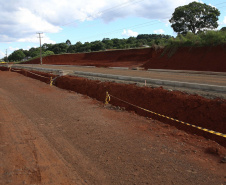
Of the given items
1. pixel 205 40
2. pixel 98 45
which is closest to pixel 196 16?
pixel 205 40

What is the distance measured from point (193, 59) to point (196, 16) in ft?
72.3

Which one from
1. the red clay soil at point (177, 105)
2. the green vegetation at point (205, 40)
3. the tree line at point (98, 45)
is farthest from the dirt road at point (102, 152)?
the tree line at point (98, 45)

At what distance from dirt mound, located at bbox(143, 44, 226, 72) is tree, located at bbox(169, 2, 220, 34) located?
16.0m

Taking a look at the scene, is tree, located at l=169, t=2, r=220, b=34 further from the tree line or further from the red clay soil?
the red clay soil

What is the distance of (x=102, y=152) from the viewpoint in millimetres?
6137

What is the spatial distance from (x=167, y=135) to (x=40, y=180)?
14.7ft

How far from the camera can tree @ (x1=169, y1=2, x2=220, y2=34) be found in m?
48.3

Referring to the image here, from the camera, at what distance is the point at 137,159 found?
18.7 ft

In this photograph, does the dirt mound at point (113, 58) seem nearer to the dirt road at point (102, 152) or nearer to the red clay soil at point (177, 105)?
the red clay soil at point (177, 105)

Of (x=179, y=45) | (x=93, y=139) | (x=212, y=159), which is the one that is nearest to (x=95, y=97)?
(x=93, y=139)

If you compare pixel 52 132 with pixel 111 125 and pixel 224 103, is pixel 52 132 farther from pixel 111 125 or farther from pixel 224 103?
pixel 224 103

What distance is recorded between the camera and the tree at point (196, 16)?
48.3m

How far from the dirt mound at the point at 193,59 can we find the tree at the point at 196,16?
52.4 feet

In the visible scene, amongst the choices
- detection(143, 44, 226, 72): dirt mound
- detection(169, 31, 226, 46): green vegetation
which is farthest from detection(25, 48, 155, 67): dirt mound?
detection(169, 31, 226, 46): green vegetation
